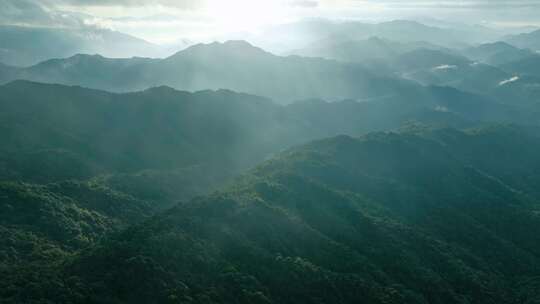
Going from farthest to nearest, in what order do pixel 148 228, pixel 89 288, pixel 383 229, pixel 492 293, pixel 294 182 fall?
1. pixel 294 182
2. pixel 383 229
3. pixel 492 293
4. pixel 148 228
5. pixel 89 288

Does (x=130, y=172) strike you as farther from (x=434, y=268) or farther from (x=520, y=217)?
(x=520, y=217)

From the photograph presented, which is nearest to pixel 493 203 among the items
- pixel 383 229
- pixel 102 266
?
pixel 383 229

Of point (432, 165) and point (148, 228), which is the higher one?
point (148, 228)

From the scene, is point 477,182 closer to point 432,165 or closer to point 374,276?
point 432,165

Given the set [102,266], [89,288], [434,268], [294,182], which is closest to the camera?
[89,288]

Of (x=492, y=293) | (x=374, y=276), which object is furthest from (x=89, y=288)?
(x=492, y=293)

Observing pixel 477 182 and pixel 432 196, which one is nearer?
pixel 432 196
